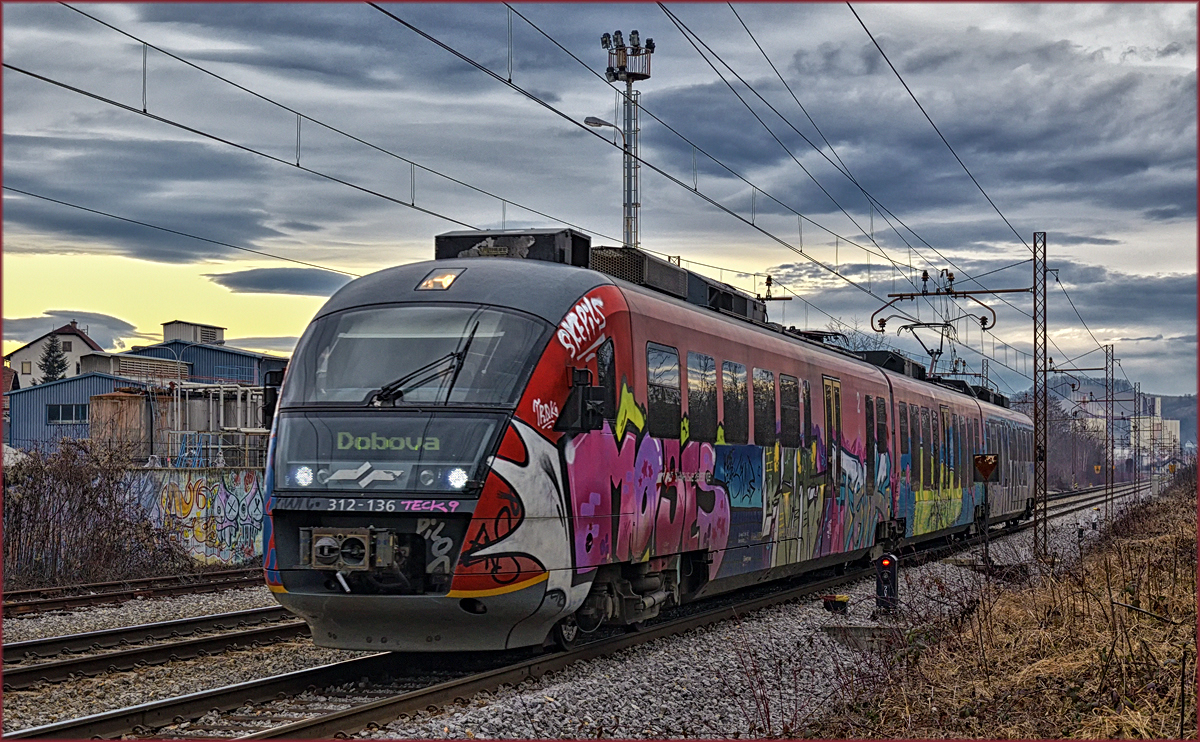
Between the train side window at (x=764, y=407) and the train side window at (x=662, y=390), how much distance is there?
8.61 feet

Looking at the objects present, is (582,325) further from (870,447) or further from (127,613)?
(870,447)

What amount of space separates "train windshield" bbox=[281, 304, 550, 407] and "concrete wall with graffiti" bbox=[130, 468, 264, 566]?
700 inches

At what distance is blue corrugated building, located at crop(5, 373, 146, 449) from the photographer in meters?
50.9

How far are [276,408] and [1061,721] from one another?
671 centimetres

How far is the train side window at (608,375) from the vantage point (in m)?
11.3

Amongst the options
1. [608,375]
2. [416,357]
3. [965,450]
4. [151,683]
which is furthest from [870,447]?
[151,683]

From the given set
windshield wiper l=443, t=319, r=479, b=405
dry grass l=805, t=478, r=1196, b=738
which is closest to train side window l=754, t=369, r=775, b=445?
dry grass l=805, t=478, r=1196, b=738

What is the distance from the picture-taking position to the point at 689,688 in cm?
1065

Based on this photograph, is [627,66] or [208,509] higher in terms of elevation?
[627,66]

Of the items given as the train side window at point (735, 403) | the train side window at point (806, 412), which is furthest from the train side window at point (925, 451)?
the train side window at point (735, 403)

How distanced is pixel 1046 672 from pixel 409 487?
5120 millimetres

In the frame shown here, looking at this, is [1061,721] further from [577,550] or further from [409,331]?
[409,331]

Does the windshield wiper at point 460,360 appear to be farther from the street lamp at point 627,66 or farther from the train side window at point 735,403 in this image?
the street lamp at point 627,66

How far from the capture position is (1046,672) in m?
9.46
